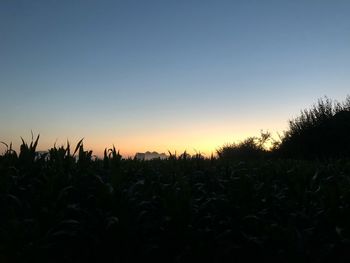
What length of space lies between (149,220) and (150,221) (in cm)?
5

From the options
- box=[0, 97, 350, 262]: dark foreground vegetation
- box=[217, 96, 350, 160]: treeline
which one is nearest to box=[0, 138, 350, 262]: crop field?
box=[0, 97, 350, 262]: dark foreground vegetation

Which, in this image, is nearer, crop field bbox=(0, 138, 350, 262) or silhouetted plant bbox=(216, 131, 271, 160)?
crop field bbox=(0, 138, 350, 262)

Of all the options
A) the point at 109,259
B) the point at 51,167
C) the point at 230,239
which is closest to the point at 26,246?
the point at 109,259

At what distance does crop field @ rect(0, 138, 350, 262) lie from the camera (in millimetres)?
4090

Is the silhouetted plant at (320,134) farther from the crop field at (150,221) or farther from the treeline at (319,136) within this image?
the crop field at (150,221)

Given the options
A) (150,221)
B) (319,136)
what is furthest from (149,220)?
(319,136)

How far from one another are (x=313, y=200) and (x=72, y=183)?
302cm

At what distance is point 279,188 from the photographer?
6289 mm

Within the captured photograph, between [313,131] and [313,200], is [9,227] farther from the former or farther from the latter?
[313,131]

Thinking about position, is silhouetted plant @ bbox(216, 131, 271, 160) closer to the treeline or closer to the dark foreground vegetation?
the treeline

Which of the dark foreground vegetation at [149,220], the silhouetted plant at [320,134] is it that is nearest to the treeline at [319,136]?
the silhouetted plant at [320,134]

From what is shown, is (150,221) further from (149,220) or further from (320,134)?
(320,134)

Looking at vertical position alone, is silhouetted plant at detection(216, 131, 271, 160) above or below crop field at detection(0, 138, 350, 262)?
above

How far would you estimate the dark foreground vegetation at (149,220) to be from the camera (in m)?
4.09
